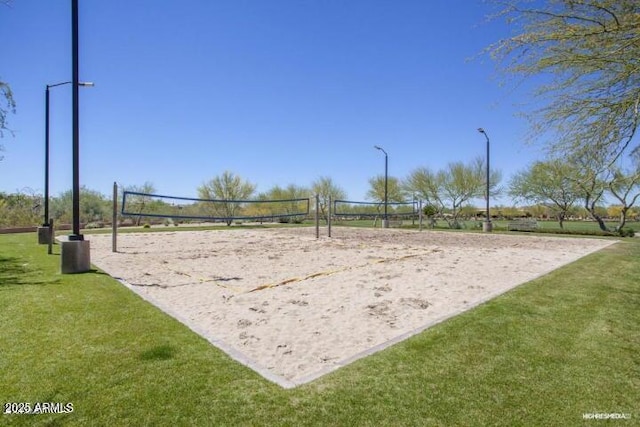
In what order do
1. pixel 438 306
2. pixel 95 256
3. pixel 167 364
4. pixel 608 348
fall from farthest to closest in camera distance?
pixel 95 256, pixel 438 306, pixel 608 348, pixel 167 364

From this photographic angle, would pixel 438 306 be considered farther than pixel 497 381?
Yes

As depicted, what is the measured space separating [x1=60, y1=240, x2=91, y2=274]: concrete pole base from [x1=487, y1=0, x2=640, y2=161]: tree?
6761mm

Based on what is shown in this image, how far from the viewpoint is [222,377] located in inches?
95.3

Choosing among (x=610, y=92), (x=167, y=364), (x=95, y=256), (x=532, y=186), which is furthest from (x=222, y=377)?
(x=532, y=186)

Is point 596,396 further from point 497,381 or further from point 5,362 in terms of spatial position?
point 5,362

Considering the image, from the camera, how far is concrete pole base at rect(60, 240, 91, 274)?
583 cm

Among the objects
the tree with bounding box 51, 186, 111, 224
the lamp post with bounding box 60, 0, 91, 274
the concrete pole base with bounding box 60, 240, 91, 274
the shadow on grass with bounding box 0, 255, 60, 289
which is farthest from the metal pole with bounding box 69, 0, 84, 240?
the tree with bounding box 51, 186, 111, 224

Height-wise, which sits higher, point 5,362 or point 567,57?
point 567,57

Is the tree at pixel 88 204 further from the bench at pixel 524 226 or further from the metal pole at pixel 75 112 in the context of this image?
the bench at pixel 524 226

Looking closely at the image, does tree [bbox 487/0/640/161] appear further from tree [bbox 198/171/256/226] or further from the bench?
tree [bbox 198/171/256/226]

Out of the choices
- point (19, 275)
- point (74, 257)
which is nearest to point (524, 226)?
point (74, 257)

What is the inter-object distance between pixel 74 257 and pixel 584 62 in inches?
298

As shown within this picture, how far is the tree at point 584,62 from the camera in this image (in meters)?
3.27

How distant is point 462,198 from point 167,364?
29827 mm
